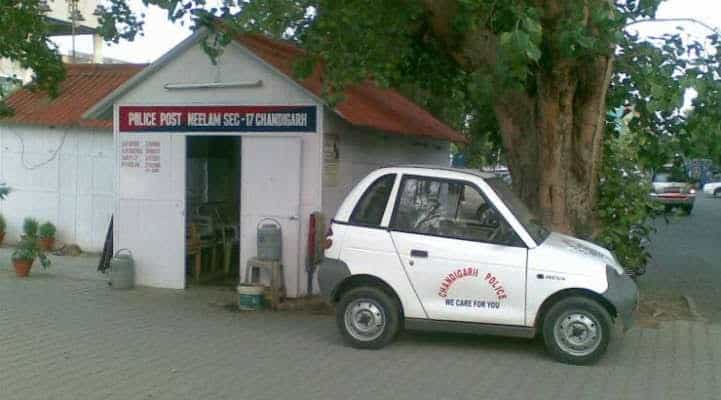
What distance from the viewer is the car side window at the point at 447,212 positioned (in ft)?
27.3

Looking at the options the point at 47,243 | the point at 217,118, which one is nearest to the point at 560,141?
the point at 217,118

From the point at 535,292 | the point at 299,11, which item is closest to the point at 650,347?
the point at 535,292

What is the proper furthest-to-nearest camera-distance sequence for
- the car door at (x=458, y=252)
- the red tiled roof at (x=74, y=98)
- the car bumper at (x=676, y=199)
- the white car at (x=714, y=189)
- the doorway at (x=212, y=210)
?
1. the white car at (x=714, y=189)
2. the car bumper at (x=676, y=199)
3. the red tiled roof at (x=74, y=98)
4. the doorway at (x=212, y=210)
5. the car door at (x=458, y=252)

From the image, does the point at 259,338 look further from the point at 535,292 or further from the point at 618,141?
the point at 618,141

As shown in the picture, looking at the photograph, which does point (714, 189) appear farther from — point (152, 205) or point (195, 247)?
point (152, 205)

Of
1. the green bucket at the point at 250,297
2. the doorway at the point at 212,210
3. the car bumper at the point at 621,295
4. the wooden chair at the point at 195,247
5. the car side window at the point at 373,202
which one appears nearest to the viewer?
the car bumper at the point at 621,295

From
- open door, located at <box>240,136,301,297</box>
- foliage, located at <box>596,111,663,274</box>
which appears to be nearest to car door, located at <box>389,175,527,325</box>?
open door, located at <box>240,136,301,297</box>

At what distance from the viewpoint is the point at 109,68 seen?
1762 cm

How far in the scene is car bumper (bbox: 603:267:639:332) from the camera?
7.99 m

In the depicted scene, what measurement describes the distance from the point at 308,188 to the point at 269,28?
7.71 feet

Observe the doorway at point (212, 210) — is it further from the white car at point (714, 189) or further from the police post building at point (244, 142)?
the white car at point (714, 189)

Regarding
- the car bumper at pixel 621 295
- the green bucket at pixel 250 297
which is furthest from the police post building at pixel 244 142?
the car bumper at pixel 621 295

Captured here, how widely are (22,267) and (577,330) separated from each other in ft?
27.9

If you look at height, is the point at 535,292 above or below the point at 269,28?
below
